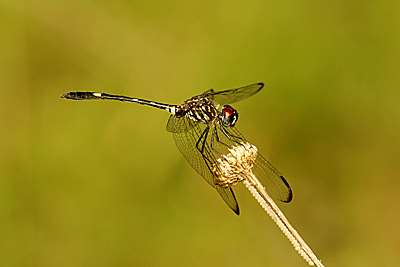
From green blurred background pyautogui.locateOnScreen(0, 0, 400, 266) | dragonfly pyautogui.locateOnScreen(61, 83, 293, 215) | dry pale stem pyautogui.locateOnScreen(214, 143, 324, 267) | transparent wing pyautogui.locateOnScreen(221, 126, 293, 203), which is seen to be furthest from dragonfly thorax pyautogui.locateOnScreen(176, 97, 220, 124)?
green blurred background pyautogui.locateOnScreen(0, 0, 400, 266)

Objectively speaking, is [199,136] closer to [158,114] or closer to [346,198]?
[158,114]

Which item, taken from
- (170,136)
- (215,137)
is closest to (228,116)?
(215,137)

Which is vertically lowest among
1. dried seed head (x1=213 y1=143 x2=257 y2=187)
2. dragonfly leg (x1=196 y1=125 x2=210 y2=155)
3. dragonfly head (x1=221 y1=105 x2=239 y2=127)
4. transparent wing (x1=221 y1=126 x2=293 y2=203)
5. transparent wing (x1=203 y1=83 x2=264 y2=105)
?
transparent wing (x1=221 y1=126 x2=293 y2=203)

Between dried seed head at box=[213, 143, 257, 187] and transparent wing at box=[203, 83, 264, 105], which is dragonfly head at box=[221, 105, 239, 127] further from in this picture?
dried seed head at box=[213, 143, 257, 187]

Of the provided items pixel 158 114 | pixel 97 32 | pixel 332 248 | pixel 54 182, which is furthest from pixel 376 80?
pixel 54 182

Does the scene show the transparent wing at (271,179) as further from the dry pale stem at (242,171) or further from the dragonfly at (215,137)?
the dry pale stem at (242,171)

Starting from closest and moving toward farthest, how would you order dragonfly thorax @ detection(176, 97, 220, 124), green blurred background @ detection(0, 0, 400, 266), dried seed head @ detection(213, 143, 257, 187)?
1. dried seed head @ detection(213, 143, 257, 187)
2. dragonfly thorax @ detection(176, 97, 220, 124)
3. green blurred background @ detection(0, 0, 400, 266)

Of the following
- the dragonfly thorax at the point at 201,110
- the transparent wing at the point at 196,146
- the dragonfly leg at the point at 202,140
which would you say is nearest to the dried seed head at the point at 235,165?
the transparent wing at the point at 196,146
